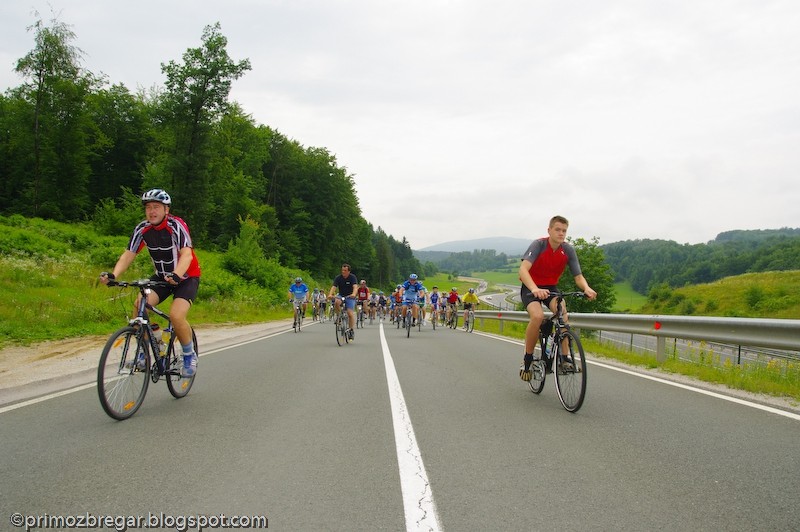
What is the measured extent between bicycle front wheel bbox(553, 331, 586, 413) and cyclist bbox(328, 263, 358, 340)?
341 inches

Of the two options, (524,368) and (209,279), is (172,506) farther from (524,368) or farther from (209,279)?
(209,279)

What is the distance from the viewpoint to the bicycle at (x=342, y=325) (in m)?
14.2

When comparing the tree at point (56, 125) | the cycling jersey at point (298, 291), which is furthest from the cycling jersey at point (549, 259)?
the tree at point (56, 125)

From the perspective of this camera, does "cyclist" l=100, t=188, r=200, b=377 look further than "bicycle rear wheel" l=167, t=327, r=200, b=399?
No

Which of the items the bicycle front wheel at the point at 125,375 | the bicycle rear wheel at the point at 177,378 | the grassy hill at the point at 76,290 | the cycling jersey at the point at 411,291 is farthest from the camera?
the cycling jersey at the point at 411,291

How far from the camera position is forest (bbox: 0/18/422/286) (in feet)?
130

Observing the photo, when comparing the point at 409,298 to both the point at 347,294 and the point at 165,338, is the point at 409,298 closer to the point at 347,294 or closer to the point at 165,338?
the point at 347,294

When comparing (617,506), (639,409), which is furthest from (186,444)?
(639,409)

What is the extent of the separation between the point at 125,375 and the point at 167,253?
4.45 feet

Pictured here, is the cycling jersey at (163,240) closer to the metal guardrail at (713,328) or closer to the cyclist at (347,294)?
the metal guardrail at (713,328)

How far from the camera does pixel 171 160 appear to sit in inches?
1603

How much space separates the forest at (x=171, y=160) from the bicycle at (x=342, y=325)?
27.1m

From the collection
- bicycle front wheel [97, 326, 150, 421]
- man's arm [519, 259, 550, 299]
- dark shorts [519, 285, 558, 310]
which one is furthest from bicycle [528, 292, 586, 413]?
bicycle front wheel [97, 326, 150, 421]

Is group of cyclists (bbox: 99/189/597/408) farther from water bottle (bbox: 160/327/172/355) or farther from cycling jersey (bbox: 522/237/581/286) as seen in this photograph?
water bottle (bbox: 160/327/172/355)
